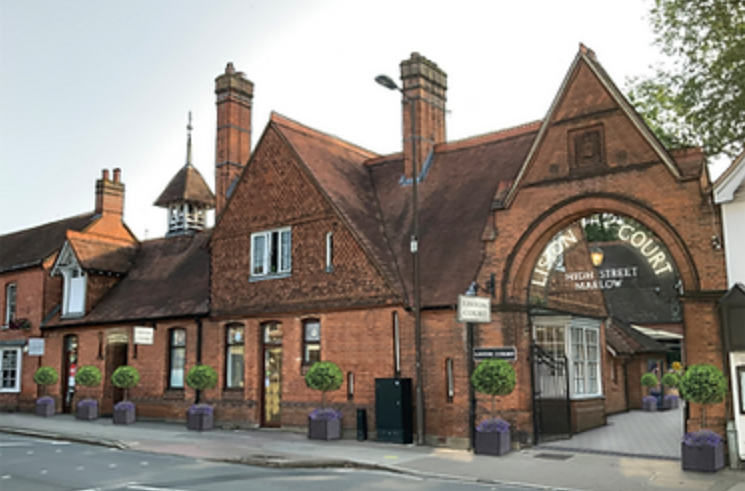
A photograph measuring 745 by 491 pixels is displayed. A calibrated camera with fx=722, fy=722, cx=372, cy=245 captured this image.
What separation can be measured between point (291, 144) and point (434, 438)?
983 centimetres

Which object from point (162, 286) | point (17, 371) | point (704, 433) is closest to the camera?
point (704, 433)

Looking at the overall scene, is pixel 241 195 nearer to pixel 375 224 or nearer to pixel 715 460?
pixel 375 224

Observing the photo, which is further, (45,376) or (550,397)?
(45,376)

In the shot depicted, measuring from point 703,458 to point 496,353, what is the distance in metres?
4.62

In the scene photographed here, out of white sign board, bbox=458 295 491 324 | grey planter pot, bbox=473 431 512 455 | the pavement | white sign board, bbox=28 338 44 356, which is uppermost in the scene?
white sign board, bbox=458 295 491 324

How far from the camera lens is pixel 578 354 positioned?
2150 cm

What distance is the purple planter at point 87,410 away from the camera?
2516cm

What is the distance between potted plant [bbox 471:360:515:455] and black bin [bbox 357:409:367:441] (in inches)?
134

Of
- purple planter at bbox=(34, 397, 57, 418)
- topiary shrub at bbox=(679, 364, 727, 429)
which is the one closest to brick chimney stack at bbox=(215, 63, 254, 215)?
purple planter at bbox=(34, 397, 57, 418)

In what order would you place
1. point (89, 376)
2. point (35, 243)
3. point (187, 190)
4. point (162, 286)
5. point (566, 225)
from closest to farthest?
point (566, 225) < point (89, 376) < point (162, 286) < point (187, 190) < point (35, 243)

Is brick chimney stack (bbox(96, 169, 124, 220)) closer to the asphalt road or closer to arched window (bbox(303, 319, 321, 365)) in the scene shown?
arched window (bbox(303, 319, 321, 365))

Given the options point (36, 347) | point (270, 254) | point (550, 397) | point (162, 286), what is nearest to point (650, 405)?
point (550, 397)

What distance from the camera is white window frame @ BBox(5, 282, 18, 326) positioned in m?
31.4

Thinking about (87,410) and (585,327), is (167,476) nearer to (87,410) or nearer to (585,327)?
(87,410)
